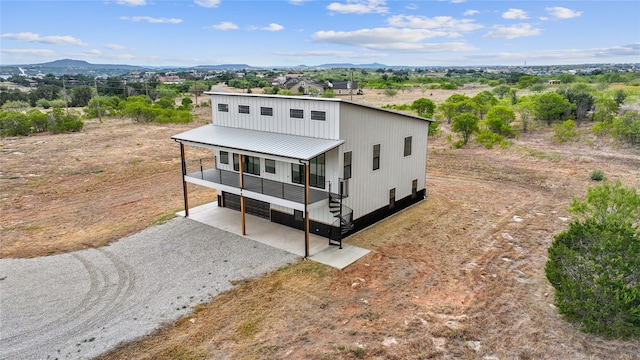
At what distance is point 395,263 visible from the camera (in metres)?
13.3

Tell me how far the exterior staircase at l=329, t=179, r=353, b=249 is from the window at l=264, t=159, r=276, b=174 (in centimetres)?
292

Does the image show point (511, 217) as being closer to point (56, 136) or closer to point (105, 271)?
point (105, 271)

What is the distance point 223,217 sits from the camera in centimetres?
1747

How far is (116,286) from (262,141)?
21.6 ft

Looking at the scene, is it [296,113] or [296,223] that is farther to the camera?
[296,223]

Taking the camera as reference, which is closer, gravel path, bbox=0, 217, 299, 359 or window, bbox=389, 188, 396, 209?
gravel path, bbox=0, 217, 299, 359

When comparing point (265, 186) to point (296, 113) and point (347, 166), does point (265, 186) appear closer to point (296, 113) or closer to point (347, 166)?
point (296, 113)

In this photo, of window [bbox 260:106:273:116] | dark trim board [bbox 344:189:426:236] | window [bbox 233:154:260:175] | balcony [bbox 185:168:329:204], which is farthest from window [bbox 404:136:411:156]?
window [bbox 233:154:260:175]

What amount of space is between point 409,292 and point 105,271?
9.26 metres

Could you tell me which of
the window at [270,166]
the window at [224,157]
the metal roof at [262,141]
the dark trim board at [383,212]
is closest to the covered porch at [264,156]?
the metal roof at [262,141]

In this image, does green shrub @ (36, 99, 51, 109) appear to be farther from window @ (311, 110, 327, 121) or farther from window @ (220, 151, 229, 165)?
window @ (311, 110, 327, 121)

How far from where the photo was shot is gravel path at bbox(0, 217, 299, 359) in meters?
9.68

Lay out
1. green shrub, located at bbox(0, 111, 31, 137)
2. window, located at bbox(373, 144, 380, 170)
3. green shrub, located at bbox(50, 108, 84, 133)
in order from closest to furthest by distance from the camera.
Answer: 1. window, located at bbox(373, 144, 380, 170)
2. green shrub, located at bbox(0, 111, 31, 137)
3. green shrub, located at bbox(50, 108, 84, 133)

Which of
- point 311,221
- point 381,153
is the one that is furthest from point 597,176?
point 311,221
